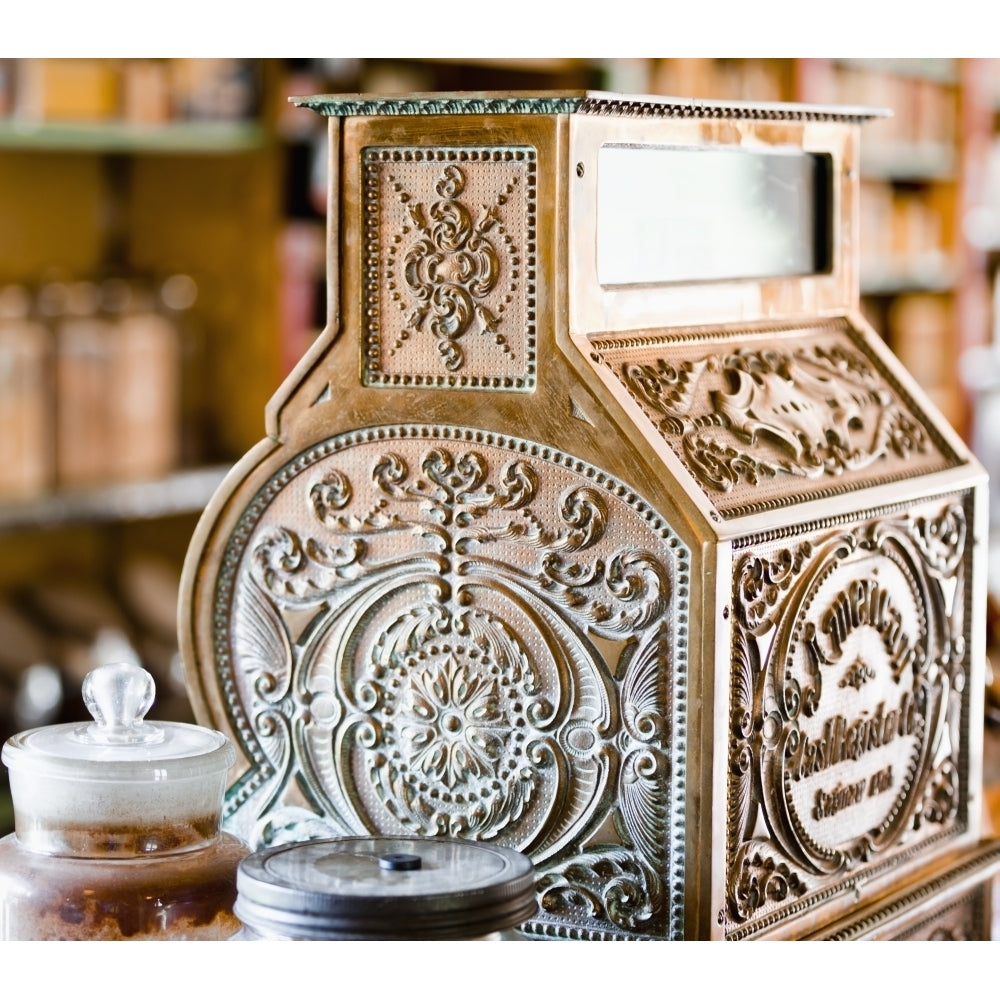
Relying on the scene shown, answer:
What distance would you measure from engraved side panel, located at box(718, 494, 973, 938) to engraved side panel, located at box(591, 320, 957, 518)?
0.12ft

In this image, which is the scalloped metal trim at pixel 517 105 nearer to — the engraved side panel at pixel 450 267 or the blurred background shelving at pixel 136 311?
the engraved side panel at pixel 450 267

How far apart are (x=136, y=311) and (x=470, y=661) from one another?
199 centimetres

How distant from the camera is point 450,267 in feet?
3.42

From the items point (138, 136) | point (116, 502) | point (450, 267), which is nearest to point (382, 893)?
point (450, 267)

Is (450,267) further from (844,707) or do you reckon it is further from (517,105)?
(844,707)

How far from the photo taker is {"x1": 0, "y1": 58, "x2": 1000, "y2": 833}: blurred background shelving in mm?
2699

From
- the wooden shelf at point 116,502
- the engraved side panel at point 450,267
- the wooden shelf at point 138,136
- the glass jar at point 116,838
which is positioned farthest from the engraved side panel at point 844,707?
the wooden shelf at point 138,136

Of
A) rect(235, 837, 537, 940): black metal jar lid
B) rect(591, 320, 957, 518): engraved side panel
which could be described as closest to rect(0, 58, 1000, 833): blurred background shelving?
rect(591, 320, 957, 518): engraved side panel

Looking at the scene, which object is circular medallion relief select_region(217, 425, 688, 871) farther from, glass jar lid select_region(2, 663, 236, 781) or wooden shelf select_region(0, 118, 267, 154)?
wooden shelf select_region(0, 118, 267, 154)

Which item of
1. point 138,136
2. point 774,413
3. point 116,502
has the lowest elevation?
point 116,502

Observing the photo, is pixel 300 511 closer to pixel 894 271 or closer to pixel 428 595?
pixel 428 595

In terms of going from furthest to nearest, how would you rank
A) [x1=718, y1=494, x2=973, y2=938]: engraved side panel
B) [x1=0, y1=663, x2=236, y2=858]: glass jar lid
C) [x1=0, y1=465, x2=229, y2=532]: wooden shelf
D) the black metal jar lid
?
1. [x1=0, y1=465, x2=229, y2=532]: wooden shelf
2. [x1=718, y1=494, x2=973, y2=938]: engraved side panel
3. [x1=0, y1=663, x2=236, y2=858]: glass jar lid
4. the black metal jar lid
